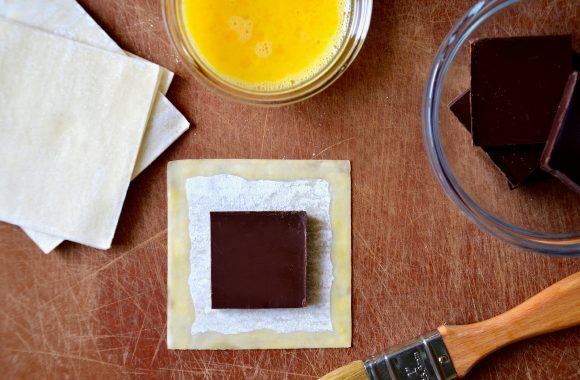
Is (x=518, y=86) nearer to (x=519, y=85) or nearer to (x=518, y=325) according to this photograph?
(x=519, y=85)

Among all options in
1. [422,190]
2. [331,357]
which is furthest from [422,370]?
[422,190]

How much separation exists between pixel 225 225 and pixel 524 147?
0.53 metres

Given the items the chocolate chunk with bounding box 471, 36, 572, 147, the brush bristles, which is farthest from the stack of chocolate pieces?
the brush bristles

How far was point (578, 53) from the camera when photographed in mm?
1097

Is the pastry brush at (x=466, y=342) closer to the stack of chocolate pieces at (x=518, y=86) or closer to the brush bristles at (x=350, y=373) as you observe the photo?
the brush bristles at (x=350, y=373)

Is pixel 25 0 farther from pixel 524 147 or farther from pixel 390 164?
pixel 524 147

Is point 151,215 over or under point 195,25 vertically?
under

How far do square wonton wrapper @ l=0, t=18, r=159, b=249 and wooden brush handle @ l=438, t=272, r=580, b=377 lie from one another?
67cm

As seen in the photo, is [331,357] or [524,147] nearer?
[524,147]

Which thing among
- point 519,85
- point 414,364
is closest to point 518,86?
point 519,85

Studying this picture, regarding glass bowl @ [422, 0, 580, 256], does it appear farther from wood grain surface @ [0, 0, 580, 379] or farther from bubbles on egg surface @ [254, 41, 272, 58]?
bubbles on egg surface @ [254, 41, 272, 58]

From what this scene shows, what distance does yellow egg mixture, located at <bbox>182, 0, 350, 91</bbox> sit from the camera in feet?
3.51

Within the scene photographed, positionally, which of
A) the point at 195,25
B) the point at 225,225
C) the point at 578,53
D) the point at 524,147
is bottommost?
the point at 225,225

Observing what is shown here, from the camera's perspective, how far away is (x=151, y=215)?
1.16 meters
